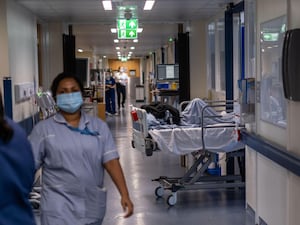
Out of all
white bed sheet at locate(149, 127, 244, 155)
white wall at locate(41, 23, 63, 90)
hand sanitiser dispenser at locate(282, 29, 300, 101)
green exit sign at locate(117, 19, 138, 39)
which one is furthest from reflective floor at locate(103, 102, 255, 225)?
white wall at locate(41, 23, 63, 90)

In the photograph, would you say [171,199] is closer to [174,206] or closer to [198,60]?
[174,206]

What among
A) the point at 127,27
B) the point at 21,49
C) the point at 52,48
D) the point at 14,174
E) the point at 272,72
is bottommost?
the point at 14,174

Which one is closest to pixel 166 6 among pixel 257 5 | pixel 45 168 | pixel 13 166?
pixel 257 5

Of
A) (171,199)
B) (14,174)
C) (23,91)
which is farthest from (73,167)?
(23,91)

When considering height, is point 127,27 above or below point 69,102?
above

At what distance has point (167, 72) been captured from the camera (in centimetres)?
1391

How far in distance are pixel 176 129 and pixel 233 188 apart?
1536 millimetres

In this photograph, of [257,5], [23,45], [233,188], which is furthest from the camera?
[23,45]

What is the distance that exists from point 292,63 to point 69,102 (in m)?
1.54

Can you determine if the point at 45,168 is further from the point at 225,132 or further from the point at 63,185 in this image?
the point at 225,132

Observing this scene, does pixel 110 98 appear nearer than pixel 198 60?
No

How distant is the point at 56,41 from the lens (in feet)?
37.1

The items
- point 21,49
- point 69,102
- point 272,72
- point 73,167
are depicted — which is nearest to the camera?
point 73,167

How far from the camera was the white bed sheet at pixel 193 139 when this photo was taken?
621 cm
